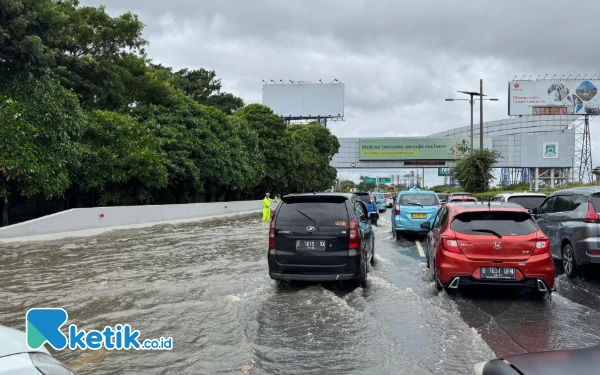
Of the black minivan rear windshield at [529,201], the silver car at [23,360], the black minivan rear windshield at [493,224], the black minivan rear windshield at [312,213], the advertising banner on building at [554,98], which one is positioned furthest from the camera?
the advertising banner on building at [554,98]

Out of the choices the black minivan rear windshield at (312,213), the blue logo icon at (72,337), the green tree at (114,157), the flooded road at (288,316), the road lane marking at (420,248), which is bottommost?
the road lane marking at (420,248)

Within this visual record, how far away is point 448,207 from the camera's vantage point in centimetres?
863

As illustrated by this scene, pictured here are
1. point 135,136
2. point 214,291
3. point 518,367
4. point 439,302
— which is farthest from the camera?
point 135,136

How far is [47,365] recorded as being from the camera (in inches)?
93.1

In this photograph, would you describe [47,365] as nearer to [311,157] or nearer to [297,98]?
[311,157]

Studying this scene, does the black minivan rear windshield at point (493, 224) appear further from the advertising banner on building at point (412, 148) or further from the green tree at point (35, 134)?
the advertising banner on building at point (412, 148)

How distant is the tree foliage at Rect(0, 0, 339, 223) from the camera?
656 inches

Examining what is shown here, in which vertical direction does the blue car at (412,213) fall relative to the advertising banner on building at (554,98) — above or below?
below

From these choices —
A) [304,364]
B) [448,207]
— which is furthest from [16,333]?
[448,207]

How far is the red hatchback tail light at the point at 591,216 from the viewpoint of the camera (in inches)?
341

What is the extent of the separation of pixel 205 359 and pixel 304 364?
1.02 m

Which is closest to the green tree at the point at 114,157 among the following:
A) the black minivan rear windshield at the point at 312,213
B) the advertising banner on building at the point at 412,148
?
the black minivan rear windshield at the point at 312,213

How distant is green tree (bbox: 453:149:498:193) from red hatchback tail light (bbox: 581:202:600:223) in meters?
27.7

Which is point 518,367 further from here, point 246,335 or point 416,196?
point 416,196
